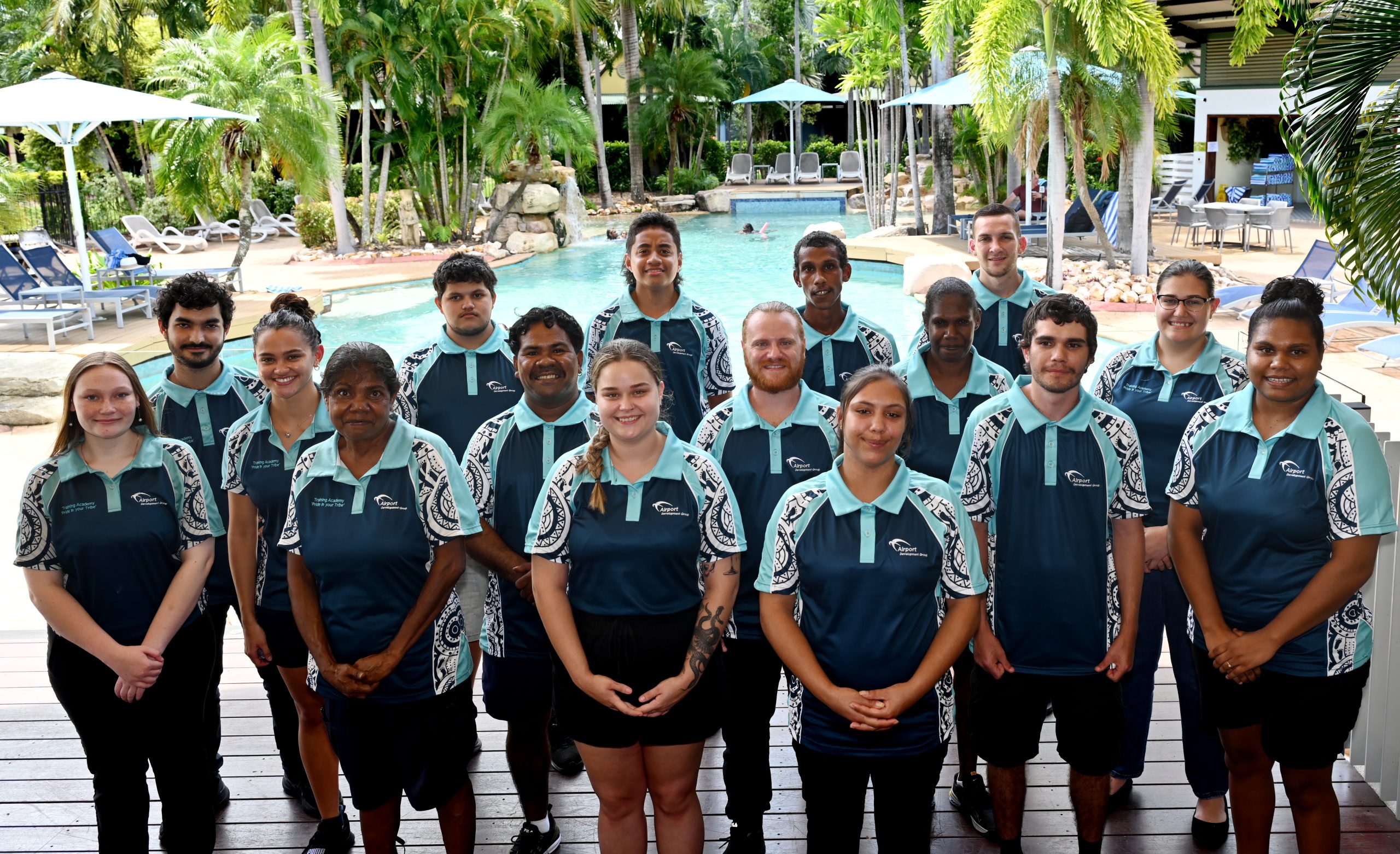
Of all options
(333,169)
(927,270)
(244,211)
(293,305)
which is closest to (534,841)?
(293,305)

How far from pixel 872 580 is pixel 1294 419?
1.32 m

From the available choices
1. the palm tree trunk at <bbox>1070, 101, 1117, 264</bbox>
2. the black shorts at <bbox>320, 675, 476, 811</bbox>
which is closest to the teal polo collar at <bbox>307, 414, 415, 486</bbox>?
the black shorts at <bbox>320, 675, 476, 811</bbox>

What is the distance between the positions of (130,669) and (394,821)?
36.1 inches

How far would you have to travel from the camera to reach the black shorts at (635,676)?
3275mm

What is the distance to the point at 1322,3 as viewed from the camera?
4352 millimetres

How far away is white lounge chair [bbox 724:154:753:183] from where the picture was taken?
38.6m

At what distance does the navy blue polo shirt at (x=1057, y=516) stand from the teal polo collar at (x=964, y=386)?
637 mm

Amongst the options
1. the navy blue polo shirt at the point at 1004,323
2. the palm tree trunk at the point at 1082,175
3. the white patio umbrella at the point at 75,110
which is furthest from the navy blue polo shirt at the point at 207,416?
the palm tree trunk at the point at 1082,175

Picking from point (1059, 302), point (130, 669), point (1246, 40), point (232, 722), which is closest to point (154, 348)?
point (232, 722)

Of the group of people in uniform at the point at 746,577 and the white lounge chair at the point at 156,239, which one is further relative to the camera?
the white lounge chair at the point at 156,239

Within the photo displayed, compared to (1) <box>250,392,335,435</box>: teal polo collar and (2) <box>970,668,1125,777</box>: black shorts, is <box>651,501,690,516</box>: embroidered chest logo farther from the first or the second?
(1) <box>250,392,335,435</box>: teal polo collar

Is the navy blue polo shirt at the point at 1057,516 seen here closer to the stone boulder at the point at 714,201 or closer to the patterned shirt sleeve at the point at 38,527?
the patterned shirt sleeve at the point at 38,527

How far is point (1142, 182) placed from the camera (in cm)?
1541

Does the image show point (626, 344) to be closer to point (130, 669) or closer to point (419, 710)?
point (419, 710)
